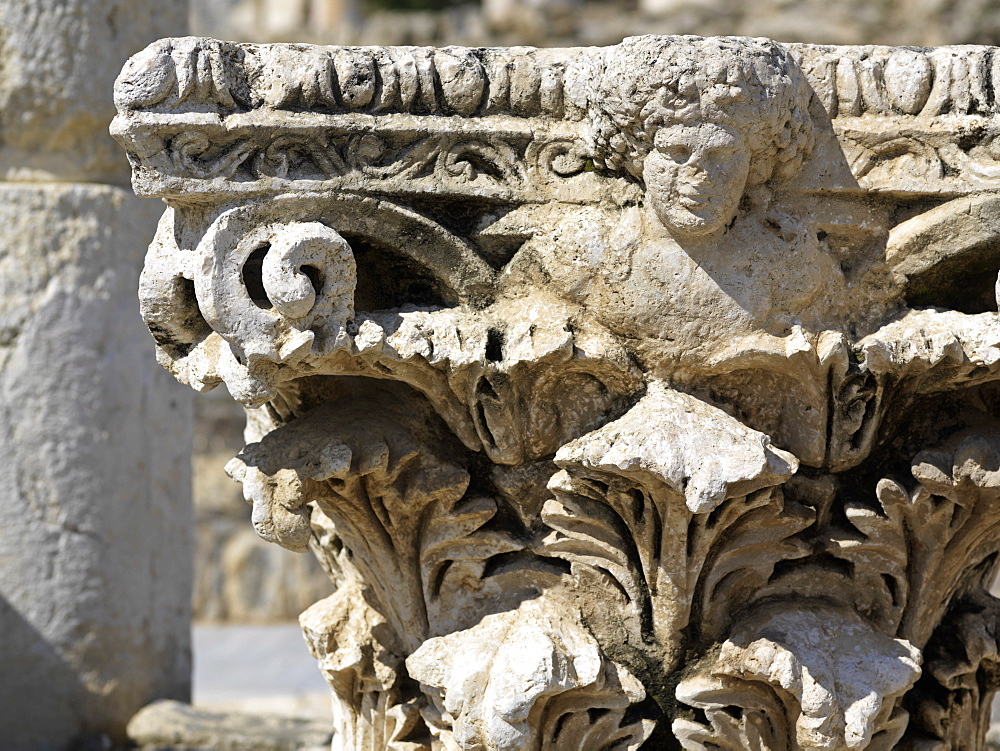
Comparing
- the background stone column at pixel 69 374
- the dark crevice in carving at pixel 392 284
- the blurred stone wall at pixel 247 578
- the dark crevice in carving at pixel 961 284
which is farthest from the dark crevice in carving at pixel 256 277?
the blurred stone wall at pixel 247 578

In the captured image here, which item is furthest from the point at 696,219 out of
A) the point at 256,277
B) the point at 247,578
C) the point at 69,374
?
the point at 247,578

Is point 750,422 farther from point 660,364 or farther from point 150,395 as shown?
point 150,395

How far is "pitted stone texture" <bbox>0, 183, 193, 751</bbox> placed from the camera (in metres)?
3.06

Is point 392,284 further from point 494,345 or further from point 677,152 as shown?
point 677,152

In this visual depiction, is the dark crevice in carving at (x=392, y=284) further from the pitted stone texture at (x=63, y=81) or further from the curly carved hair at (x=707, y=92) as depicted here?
the pitted stone texture at (x=63, y=81)

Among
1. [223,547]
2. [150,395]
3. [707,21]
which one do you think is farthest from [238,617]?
[707,21]

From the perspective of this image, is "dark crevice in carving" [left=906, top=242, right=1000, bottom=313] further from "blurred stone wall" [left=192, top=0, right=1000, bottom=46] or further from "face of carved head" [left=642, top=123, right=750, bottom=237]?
"blurred stone wall" [left=192, top=0, right=1000, bottom=46]

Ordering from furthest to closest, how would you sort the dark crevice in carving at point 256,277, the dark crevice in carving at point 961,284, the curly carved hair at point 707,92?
the dark crevice in carving at point 961,284 < the dark crevice in carving at point 256,277 < the curly carved hair at point 707,92

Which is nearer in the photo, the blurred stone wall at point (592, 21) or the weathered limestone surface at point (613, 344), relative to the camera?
the weathered limestone surface at point (613, 344)

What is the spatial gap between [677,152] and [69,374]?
6.63ft

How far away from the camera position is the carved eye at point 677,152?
5.18ft

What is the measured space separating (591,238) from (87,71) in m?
1.86

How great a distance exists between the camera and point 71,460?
309 cm

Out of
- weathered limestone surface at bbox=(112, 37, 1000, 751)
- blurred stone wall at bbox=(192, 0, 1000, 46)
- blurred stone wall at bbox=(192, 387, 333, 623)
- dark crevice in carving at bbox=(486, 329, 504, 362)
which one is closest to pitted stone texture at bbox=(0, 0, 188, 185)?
weathered limestone surface at bbox=(112, 37, 1000, 751)
